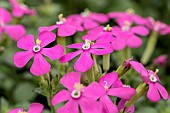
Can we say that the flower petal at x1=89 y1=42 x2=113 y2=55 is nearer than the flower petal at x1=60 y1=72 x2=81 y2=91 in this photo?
No

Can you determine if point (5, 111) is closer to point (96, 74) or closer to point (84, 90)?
point (96, 74)

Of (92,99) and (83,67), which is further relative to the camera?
(83,67)

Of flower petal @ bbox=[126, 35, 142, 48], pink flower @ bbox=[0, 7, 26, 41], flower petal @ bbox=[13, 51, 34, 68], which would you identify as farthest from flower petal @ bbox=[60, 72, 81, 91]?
pink flower @ bbox=[0, 7, 26, 41]

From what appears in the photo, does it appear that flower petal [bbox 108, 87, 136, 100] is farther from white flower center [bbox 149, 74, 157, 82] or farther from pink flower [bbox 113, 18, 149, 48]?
pink flower [bbox 113, 18, 149, 48]

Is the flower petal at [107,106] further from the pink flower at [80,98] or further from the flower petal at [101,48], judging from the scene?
the flower petal at [101,48]

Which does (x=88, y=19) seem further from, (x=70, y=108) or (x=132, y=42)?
(x=70, y=108)

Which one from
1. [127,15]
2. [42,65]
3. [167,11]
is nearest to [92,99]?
[42,65]
